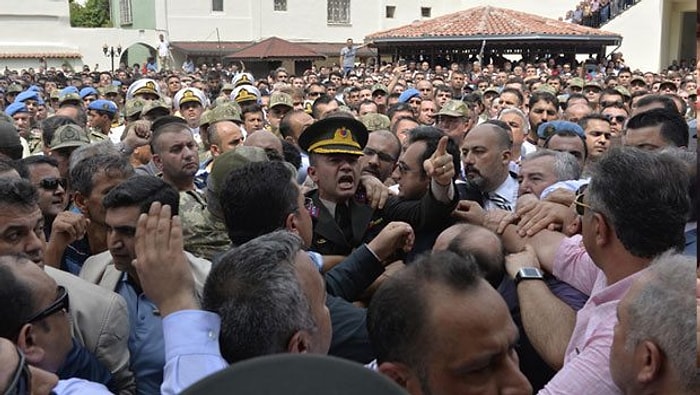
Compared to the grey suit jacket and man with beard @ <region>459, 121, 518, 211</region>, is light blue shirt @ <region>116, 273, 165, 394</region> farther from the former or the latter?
man with beard @ <region>459, 121, 518, 211</region>

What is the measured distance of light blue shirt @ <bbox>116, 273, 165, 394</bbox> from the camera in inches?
100.0

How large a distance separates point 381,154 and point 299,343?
3335mm

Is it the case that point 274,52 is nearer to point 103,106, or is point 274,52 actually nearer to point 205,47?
point 205,47

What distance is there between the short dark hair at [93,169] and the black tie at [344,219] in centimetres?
108

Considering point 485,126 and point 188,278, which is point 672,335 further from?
point 485,126

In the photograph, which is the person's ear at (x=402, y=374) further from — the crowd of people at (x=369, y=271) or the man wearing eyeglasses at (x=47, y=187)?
the man wearing eyeglasses at (x=47, y=187)

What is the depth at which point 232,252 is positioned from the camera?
2.21m

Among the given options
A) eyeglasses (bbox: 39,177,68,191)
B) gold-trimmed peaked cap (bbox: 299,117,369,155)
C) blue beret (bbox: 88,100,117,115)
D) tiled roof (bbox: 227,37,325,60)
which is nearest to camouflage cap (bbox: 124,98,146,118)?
blue beret (bbox: 88,100,117,115)

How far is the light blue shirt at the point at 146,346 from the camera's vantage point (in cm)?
254

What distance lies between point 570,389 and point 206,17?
123ft

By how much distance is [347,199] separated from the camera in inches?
154

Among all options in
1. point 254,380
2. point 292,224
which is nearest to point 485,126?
point 292,224

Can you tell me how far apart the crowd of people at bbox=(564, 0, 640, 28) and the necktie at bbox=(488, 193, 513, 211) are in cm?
2838

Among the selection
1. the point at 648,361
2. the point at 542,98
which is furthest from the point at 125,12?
the point at 648,361
